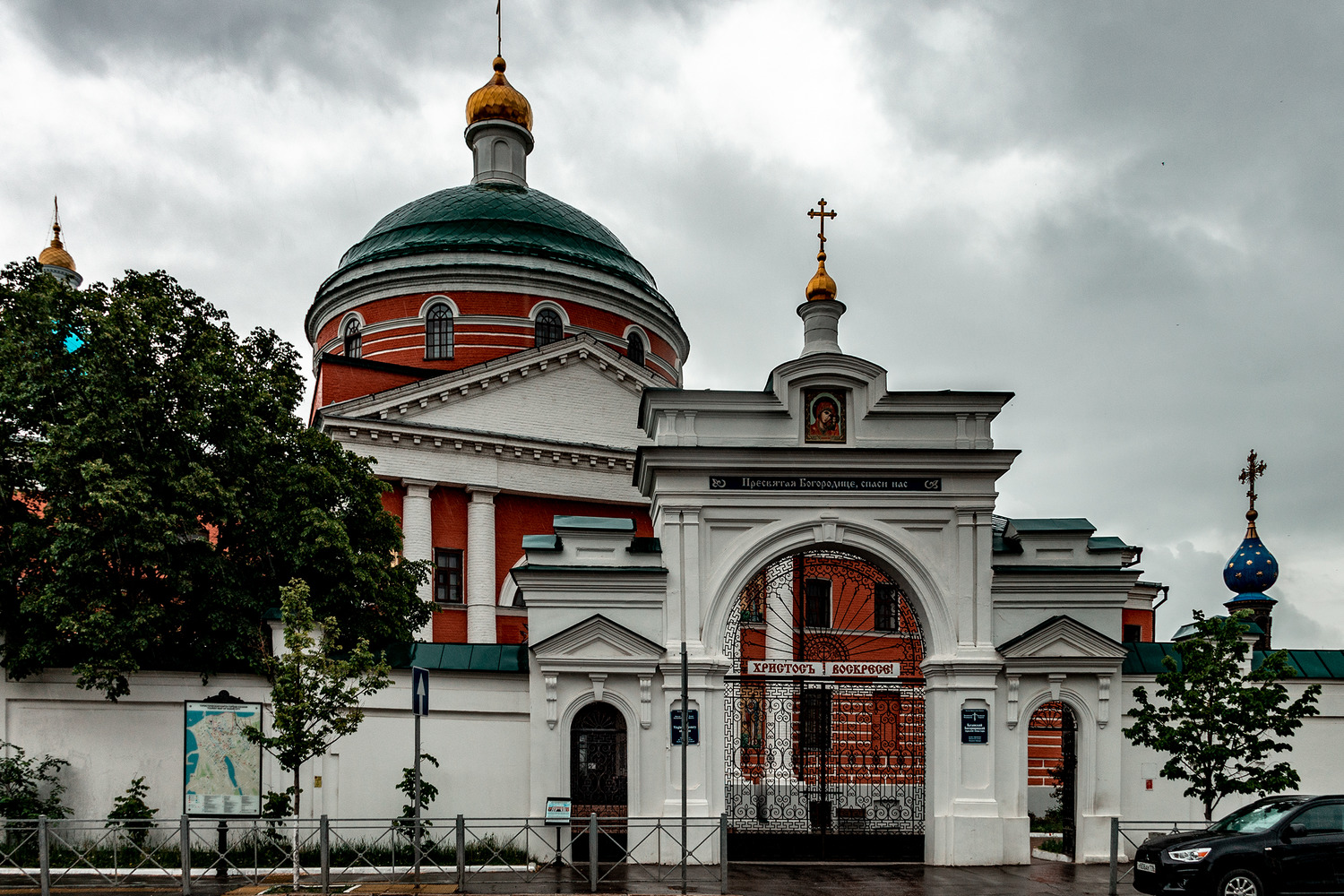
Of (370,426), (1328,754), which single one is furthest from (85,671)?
(1328,754)

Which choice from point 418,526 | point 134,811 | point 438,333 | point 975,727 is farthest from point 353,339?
point 975,727

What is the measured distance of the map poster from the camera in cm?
1529

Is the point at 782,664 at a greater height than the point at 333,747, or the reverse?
the point at 782,664

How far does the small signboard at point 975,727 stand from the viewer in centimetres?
1731

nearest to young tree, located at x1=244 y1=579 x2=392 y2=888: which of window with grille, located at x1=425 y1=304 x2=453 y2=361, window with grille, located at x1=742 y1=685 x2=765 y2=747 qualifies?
window with grille, located at x1=742 y1=685 x2=765 y2=747

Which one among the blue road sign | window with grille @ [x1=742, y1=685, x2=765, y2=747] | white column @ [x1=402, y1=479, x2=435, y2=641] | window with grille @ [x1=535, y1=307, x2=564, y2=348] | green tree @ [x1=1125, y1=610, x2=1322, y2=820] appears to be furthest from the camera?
window with grille @ [x1=535, y1=307, x2=564, y2=348]

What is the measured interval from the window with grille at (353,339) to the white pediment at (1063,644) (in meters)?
25.9

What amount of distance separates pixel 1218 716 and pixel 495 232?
1090 inches

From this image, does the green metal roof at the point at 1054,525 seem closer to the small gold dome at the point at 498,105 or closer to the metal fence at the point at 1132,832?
the metal fence at the point at 1132,832

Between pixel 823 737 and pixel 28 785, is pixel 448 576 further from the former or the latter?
pixel 823 737

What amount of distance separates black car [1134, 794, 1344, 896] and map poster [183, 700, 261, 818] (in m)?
12.0

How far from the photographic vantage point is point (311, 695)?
14.1 metres

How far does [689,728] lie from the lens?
55.9 ft

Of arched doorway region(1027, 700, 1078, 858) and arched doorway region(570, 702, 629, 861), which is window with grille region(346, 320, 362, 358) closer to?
arched doorway region(570, 702, 629, 861)
